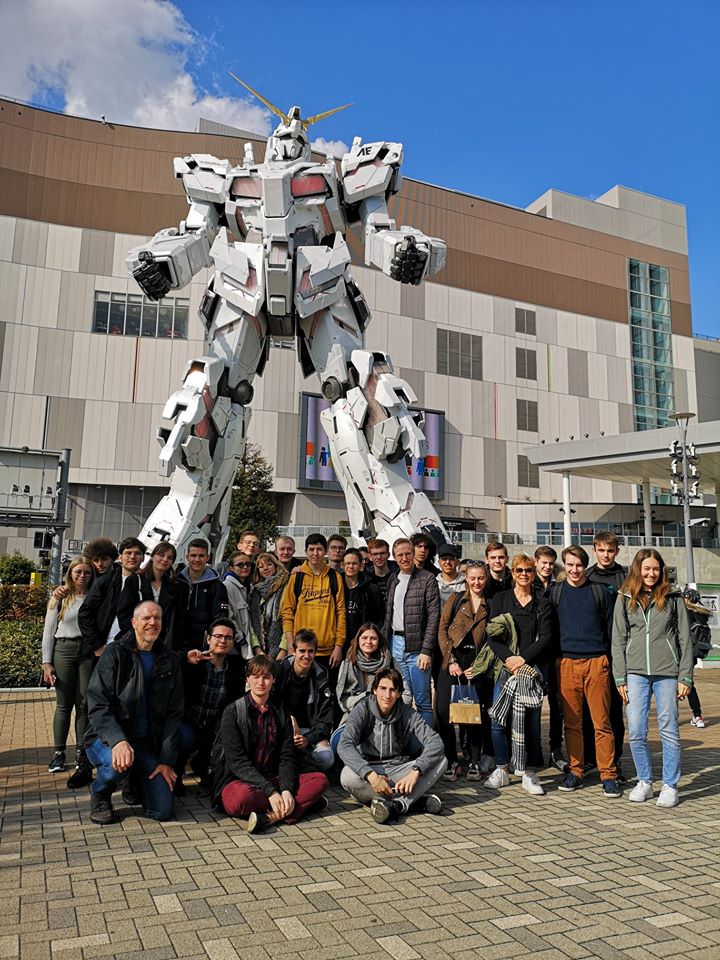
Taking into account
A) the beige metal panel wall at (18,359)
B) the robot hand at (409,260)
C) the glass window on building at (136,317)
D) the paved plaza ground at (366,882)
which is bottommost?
the paved plaza ground at (366,882)

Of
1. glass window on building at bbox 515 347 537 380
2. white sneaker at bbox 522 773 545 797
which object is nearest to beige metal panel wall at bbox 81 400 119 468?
glass window on building at bbox 515 347 537 380

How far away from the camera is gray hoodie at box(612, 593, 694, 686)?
17.2 feet

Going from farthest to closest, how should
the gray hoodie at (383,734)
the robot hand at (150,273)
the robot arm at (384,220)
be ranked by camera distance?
the robot arm at (384,220), the robot hand at (150,273), the gray hoodie at (383,734)

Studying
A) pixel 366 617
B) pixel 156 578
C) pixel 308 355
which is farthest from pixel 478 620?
pixel 308 355

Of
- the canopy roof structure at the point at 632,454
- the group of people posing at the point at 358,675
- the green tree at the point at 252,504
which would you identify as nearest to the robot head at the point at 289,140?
the group of people posing at the point at 358,675

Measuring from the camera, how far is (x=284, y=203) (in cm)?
878

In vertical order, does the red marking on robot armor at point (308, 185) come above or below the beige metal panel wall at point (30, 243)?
below

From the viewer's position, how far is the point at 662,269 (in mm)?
47812

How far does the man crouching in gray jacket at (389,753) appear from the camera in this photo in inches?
184

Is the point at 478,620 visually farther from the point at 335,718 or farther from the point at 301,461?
the point at 301,461

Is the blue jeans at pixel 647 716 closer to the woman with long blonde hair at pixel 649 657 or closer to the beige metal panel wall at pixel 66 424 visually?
the woman with long blonde hair at pixel 649 657

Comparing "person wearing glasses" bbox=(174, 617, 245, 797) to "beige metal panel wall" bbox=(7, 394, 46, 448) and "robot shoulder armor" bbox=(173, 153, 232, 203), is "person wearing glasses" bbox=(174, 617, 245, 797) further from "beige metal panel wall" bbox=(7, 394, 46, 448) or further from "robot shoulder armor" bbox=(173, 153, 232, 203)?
"beige metal panel wall" bbox=(7, 394, 46, 448)

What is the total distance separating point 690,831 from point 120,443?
32216 mm

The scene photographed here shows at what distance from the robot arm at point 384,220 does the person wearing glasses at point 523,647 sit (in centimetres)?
456
